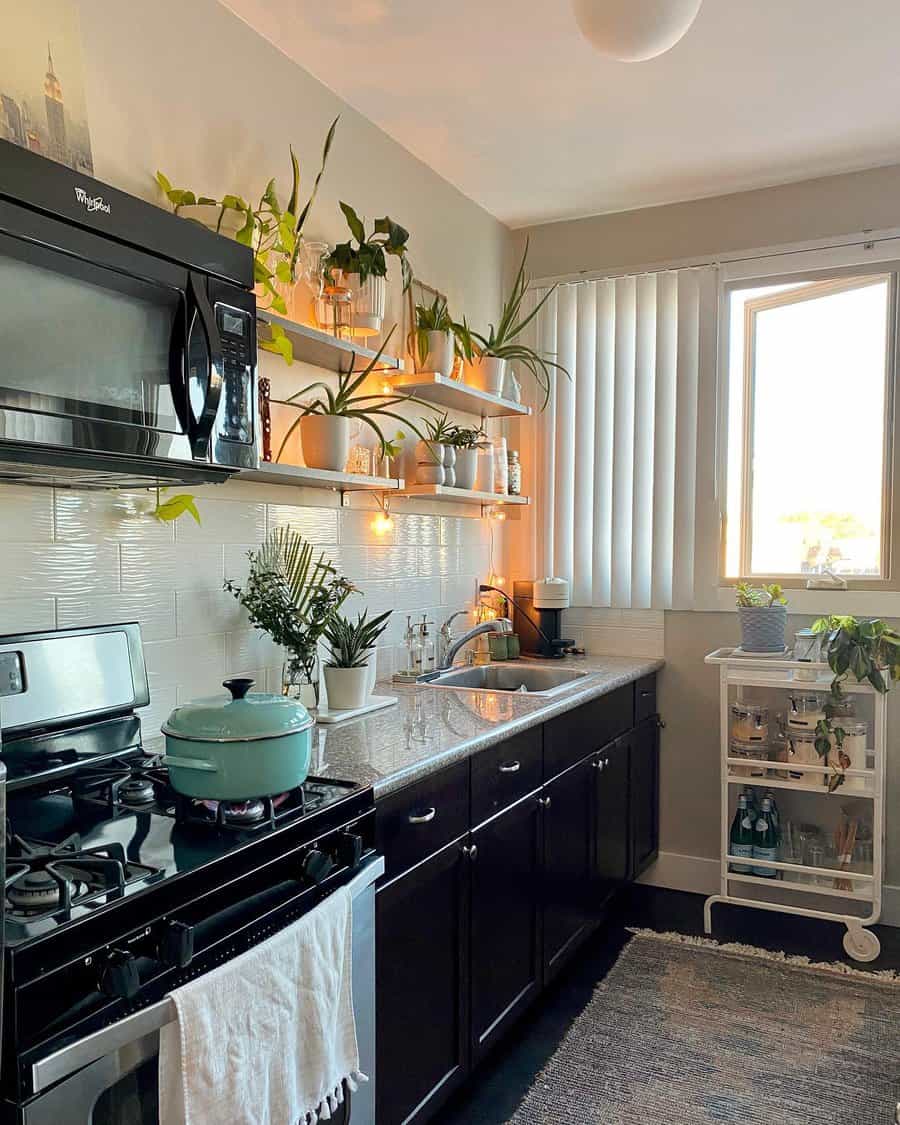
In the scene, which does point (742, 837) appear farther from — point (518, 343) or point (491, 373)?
point (518, 343)

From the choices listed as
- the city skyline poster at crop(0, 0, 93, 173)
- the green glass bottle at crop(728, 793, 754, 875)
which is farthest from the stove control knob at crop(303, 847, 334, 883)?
the green glass bottle at crop(728, 793, 754, 875)

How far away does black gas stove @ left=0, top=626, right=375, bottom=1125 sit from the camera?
3.30 ft

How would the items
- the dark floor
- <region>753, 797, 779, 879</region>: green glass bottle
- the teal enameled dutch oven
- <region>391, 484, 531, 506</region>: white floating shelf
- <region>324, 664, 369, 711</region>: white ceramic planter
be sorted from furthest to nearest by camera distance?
<region>753, 797, 779, 879</region>: green glass bottle → <region>391, 484, 531, 506</region>: white floating shelf → <region>324, 664, 369, 711</region>: white ceramic planter → the dark floor → the teal enameled dutch oven

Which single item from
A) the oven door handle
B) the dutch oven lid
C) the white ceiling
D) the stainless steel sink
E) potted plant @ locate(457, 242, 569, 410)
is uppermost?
the white ceiling

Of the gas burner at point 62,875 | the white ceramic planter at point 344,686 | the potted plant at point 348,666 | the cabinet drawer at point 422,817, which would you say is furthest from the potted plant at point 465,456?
the gas burner at point 62,875

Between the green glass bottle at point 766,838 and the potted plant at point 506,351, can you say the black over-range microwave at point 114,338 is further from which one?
the green glass bottle at point 766,838

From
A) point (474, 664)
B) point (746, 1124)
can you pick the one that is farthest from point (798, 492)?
point (746, 1124)

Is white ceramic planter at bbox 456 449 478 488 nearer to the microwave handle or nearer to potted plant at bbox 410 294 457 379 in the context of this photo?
potted plant at bbox 410 294 457 379

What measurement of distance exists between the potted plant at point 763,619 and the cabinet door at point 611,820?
1.77 ft

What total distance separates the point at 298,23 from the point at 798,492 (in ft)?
7.46

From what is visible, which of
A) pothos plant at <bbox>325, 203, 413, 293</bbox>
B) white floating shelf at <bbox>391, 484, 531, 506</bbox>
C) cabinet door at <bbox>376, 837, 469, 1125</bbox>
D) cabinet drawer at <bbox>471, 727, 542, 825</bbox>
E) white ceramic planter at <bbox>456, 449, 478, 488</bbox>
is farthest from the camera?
white ceramic planter at <bbox>456, 449, 478, 488</bbox>

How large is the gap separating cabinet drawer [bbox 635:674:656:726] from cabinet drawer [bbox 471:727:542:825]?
94 cm

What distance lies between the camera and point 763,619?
10.0 ft

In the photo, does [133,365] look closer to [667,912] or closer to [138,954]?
[138,954]
